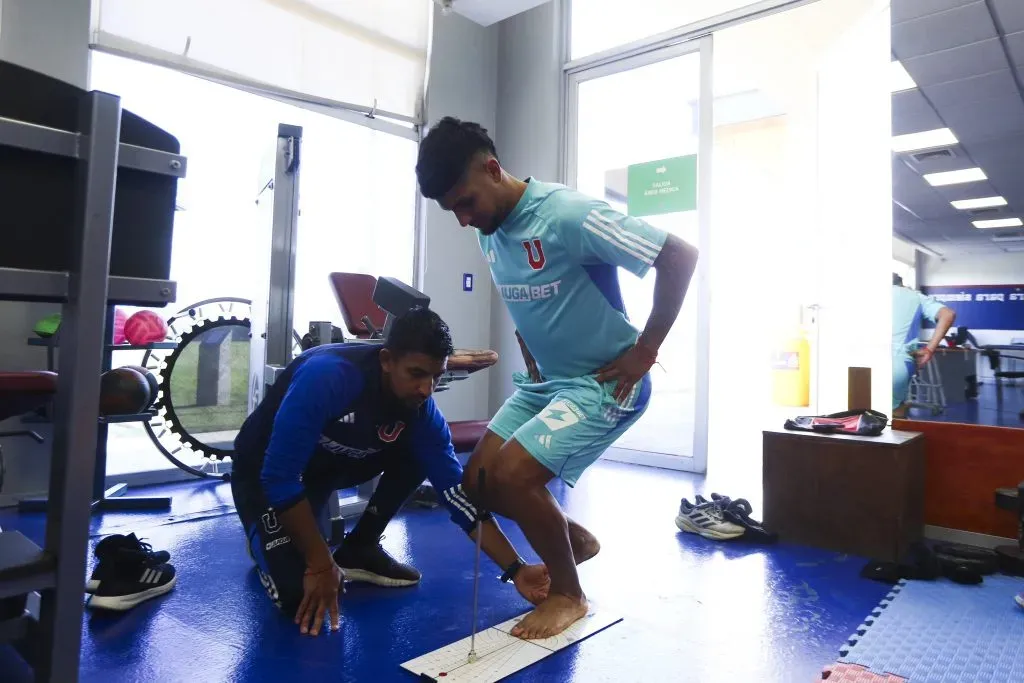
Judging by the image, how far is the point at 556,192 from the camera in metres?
1.75

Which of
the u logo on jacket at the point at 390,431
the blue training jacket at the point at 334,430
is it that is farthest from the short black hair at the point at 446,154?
the u logo on jacket at the point at 390,431

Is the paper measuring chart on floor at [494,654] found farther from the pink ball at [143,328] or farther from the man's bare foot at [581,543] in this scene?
the pink ball at [143,328]

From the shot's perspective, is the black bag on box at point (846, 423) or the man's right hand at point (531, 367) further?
the black bag on box at point (846, 423)

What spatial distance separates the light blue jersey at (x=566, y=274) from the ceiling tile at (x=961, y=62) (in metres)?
2.02

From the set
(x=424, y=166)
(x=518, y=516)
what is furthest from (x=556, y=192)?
(x=518, y=516)

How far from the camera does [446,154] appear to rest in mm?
1611

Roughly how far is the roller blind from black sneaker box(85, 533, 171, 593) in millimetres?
2523

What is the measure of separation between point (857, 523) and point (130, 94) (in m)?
3.84

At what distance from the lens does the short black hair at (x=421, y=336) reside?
169 cm

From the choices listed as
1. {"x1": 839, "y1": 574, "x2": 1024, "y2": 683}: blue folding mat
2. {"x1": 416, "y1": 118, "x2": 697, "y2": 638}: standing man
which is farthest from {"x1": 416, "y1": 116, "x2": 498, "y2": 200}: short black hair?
{"x1": 839, "y1": 574, "x2": 1024, "y2": 683}: blue folding mat

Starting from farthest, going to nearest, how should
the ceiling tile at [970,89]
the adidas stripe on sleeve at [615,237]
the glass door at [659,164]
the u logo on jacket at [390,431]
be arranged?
the glass door at [659,164] → the ceiling tile at [970,89] → the u logo on jacket at [390,431] → the adidas stripe on sleeve at [615,237]

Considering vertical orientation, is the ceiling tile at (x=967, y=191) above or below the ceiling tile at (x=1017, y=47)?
below

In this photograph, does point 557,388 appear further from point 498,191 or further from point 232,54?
point 232,54

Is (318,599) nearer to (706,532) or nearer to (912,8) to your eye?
(706,532)
